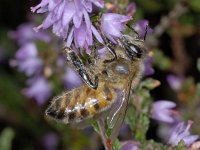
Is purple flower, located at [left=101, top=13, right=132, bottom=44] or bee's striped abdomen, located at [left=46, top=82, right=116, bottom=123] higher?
purple flower, located at [left=101, top=13, right=132, bottom=44]

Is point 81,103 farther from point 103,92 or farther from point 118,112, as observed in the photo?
point 118,112

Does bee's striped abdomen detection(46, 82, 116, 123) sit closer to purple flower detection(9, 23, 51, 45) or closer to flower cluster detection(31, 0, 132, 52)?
flower cluster detection(31, 0, 132, 52)

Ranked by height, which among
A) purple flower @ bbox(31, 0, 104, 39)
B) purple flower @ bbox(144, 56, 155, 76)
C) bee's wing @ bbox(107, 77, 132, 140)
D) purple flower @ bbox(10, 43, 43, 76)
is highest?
purple flower @ bbox(31, 0, 104, 39)

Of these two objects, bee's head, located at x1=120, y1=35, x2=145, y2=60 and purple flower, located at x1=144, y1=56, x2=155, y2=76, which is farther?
purple flower, located at x1=144, y1=56, x2=155, y2=76

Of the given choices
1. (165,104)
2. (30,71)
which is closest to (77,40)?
(165,104)

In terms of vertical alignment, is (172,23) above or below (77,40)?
below

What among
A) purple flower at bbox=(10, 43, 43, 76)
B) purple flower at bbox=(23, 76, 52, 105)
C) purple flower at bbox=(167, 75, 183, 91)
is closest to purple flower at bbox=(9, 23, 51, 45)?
purple flower at bbox=(10, 43, 43, 76)

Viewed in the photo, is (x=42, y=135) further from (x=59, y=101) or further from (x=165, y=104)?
(x=59, y=101)
